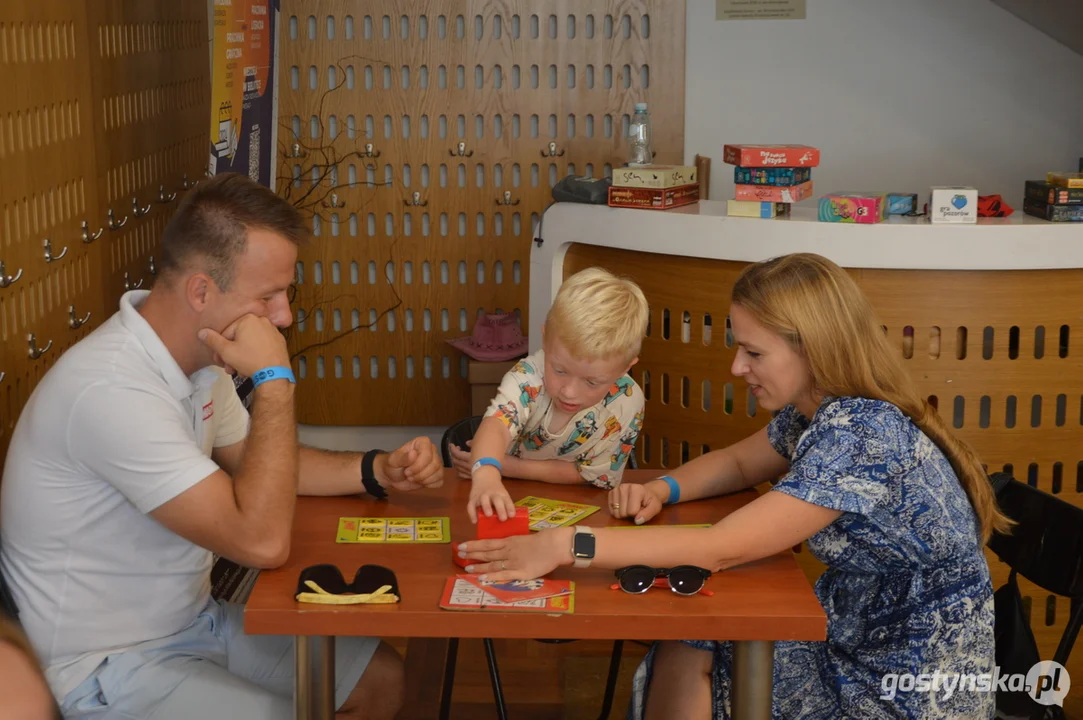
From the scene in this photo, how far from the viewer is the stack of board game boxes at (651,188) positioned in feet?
11.2

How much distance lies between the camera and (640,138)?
393 centimetres

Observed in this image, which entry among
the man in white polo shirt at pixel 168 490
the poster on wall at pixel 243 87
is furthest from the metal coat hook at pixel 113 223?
the man in white polo shirt at pixel 168 490

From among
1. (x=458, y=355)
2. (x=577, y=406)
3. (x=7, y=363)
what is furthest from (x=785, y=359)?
(x=458, y=355)

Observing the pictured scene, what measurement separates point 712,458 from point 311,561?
2.79ft

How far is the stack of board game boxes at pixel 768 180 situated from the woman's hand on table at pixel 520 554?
5.45ft

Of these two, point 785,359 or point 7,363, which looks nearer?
point 785,359

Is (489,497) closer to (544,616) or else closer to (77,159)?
(544,616)

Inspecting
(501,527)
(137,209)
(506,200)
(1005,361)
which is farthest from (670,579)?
(506,200)

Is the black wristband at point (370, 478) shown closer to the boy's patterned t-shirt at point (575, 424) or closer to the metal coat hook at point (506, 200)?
the boy's patterned t-shirt at point (575, 424)

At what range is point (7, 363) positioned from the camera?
7.49ft

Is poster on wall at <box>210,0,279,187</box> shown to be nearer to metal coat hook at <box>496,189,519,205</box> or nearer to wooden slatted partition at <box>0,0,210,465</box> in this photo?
wooden slatted partition at <box>0,0,210,465</box>

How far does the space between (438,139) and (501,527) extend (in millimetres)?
2980

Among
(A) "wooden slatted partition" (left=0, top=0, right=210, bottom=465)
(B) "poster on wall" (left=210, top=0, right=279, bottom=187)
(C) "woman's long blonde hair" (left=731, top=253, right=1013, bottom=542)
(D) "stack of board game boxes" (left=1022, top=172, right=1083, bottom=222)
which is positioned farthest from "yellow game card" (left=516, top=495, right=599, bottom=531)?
(D) "stack of board game boxes" (left=1022, top=172, right=1083, bottom=222)

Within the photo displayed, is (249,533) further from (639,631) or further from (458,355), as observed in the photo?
(458,355)
